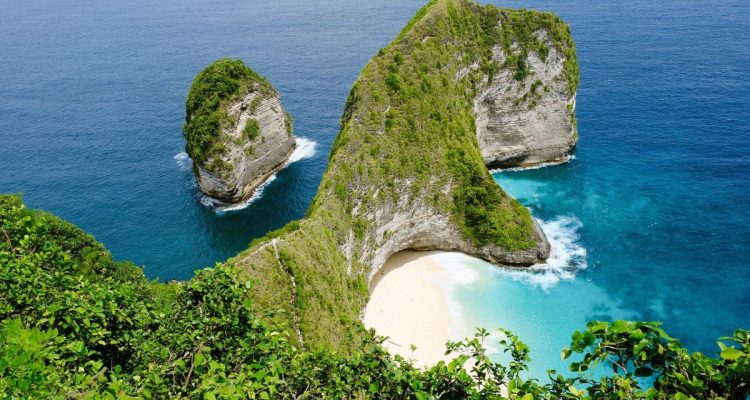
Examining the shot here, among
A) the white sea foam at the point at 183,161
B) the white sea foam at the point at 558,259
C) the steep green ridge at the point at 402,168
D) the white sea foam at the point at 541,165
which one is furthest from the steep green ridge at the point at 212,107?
the white sea foam at the point at 558,259

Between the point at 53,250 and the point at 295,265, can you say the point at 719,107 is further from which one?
the point at 53,250

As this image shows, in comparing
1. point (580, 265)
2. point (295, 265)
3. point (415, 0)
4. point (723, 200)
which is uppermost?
point (415, 0)

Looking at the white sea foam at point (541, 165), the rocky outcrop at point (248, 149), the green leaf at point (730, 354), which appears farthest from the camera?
the white sea foam at point (541, 165)

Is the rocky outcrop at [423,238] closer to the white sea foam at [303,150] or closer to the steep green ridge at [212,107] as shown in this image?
the steep green ridge at [212,107]

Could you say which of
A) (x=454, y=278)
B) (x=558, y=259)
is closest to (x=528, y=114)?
(x=558, y=259)

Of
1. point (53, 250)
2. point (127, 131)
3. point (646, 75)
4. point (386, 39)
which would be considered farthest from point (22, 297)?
point (386, 39)

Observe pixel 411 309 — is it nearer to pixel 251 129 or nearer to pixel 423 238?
pixel 423 238
